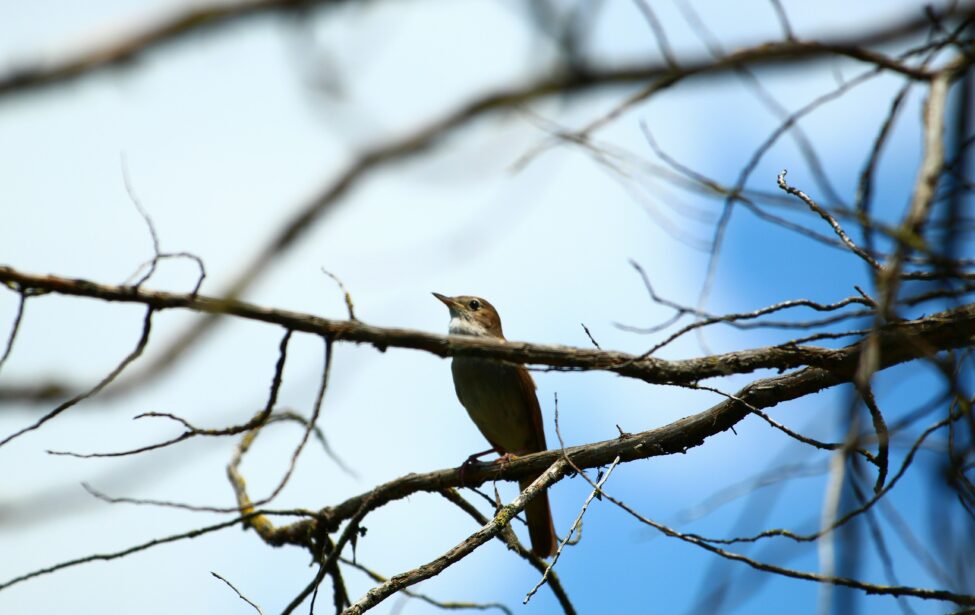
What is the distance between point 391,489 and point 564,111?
4.31m

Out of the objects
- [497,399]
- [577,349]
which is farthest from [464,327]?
[577,349]

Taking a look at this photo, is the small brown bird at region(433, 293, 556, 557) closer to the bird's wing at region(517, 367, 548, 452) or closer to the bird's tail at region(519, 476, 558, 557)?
the bird's wing at region(517, 367, 548, 452)

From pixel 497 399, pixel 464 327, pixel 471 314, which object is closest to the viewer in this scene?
pixel 497 399

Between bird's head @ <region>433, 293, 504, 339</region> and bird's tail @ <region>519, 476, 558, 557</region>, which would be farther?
bird's head @ <region>433, 293, 504, 339</region>

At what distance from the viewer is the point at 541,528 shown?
833 centimetres

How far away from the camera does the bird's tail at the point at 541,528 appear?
27.3 ft

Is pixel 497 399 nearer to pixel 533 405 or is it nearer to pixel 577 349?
pixel 533 405

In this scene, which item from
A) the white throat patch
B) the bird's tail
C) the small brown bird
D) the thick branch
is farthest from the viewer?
the white throat patch

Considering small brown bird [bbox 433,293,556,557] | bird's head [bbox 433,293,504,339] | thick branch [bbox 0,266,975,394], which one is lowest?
thick branch [bbox 0,266,975,394]

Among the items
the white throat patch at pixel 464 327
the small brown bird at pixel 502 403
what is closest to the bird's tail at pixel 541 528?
the small brown bird at pixel 502 403

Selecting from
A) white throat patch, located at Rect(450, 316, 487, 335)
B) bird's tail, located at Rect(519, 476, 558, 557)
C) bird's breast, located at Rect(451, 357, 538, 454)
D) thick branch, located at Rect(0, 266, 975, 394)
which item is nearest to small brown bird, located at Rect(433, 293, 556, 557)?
bird's breast, located at Rect(451, 357, 538, 454)

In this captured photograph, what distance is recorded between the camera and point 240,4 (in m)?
1.93

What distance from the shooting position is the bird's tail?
8312 mm

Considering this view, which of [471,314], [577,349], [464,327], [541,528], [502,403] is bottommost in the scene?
[577,349]
